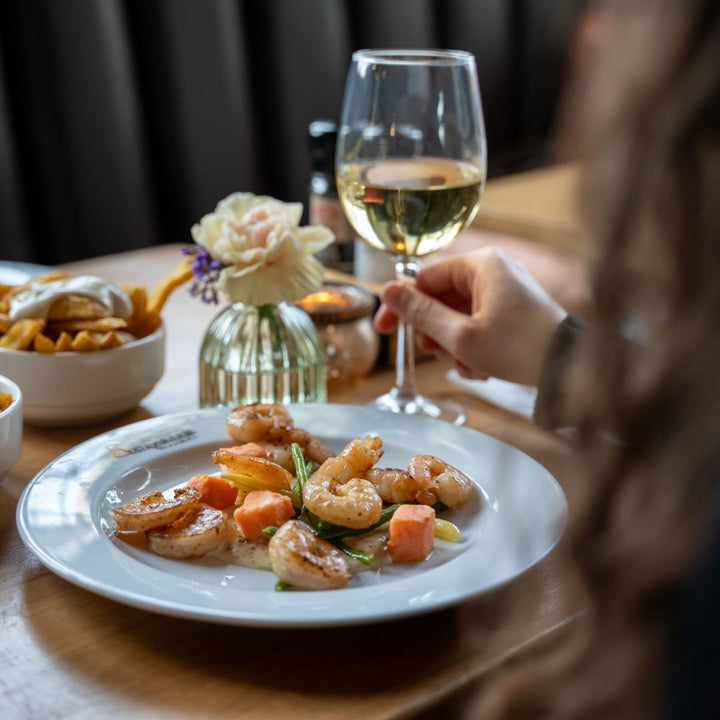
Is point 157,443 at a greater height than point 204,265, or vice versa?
point 204,265

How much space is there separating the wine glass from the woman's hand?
63mm

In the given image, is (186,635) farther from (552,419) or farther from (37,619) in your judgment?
(552,419)

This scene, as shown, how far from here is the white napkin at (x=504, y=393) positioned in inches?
47.3

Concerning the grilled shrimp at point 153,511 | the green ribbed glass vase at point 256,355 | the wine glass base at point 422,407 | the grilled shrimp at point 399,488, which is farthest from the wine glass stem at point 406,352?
the grilled shrimp at point 153,511

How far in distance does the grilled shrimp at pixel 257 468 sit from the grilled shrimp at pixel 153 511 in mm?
59

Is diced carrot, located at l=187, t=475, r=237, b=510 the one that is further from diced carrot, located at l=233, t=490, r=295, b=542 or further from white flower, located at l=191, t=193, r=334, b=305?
white flower, located at l=191, t=193, r=334, b=305

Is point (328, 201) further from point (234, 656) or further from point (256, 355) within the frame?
point (234, 656)

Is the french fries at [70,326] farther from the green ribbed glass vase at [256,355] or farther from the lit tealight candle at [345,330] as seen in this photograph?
the lit tealight candle at [345,330]

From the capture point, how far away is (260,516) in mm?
821

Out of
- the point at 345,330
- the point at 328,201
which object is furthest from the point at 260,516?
the point at 328,201

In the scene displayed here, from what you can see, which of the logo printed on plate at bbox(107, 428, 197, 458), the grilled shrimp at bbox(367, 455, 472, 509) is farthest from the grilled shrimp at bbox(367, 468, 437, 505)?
the logo printed on plate at bbox(107, 428, 197, 458)

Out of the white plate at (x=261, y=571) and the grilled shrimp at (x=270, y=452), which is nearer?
the white plate at (x=261, y=571)

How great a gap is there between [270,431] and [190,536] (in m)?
0.21

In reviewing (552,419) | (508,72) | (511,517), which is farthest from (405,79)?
(508,72)
